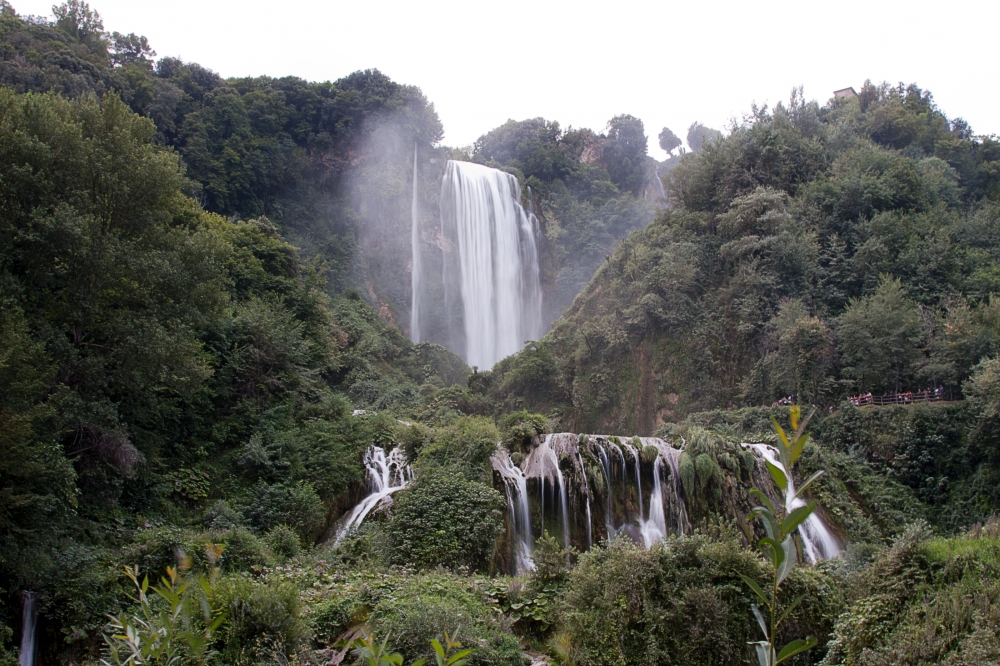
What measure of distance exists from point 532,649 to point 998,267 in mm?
25555

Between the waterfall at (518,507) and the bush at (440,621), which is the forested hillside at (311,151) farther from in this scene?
the bush at (440,621)

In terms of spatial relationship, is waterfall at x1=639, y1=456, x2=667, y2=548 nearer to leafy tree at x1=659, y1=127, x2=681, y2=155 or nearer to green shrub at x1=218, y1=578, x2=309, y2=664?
green shrub at x1=218, y1=578, x2=309, y2=664

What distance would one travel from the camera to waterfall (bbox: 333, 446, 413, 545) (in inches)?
558

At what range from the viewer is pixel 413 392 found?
27375 millimetres

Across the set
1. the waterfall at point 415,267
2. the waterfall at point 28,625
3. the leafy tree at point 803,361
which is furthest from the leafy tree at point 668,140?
the waterfall at point 28,625

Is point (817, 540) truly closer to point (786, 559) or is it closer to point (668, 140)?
point (786, 559)

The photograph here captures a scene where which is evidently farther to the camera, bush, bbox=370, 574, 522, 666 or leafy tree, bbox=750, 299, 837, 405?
leafy tree, bbox=750, 299, 837, 405

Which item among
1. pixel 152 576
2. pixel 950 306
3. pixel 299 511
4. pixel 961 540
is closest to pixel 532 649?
pixel 961 540

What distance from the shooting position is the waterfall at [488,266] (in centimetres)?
4084

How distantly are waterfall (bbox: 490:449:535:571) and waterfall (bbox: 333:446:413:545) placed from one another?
231cm

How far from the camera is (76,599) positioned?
865cm

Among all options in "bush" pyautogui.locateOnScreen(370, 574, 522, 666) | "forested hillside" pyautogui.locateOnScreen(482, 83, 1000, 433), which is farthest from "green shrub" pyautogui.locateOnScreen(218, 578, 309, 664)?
"forested hillside" pyautogui.locateOnScreen(482, 83, 1000, 433)

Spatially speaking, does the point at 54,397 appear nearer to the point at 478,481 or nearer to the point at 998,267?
the point at 478,481

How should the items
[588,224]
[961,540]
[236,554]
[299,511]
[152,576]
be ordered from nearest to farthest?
[961,540], [152,576], [236,554], [299,511], [588,224]
